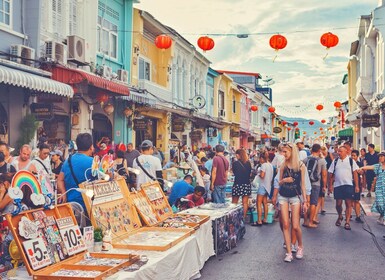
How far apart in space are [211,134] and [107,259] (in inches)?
1159

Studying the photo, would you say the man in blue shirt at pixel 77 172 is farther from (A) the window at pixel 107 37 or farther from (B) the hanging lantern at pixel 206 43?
(A) the window at pixel 107 37

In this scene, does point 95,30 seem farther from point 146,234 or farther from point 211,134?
point 211,134

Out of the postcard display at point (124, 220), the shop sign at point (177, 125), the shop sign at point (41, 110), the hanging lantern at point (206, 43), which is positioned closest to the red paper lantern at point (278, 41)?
the hanging lantern at point (206, 43)

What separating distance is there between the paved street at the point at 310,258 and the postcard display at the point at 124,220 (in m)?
1.06

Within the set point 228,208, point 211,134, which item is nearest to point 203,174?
point 228,208

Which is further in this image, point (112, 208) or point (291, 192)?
point (291, 192)

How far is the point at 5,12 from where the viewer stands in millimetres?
12195

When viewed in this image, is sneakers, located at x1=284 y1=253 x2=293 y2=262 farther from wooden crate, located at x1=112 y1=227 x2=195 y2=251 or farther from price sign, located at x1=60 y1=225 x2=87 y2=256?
price sign, located at x1=60 y1=225 x2=87 y2=256

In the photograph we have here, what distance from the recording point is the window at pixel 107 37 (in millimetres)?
17422

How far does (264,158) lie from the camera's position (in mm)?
12133

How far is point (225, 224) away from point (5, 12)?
760 centimetres

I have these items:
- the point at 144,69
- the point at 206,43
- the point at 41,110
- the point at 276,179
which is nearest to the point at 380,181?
the point at 276,179

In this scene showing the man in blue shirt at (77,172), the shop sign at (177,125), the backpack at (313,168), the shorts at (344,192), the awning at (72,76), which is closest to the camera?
the man in blue shirt at (77,172)

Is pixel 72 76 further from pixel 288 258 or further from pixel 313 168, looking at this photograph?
pixel 288 258
